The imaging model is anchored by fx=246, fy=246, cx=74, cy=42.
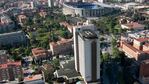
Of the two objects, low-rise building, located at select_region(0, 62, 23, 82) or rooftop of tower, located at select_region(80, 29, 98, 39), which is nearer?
rooftop of tower, located at select_region(80, 29, 98, 39)

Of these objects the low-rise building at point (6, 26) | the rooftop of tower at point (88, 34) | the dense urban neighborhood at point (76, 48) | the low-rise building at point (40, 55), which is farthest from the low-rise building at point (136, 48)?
the low-rise building at point (6, 26)

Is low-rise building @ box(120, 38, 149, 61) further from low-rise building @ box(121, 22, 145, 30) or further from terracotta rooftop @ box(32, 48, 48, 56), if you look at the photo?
terracotta rooftop @ box(32, 48, 48, 56)

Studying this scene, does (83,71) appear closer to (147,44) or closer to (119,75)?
(119,75)

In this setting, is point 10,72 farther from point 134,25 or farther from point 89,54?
point 134,25

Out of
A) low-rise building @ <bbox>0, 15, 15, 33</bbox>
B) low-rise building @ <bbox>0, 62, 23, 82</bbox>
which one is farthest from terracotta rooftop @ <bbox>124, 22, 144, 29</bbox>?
low-rise building @ <bbox>0, 62, 23, 82</bbox>

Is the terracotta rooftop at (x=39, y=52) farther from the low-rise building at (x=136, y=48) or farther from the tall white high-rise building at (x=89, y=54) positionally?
the low-rise building at (x=136, y=48)

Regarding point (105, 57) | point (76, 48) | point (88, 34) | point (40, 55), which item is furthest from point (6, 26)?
point (88, 34)
